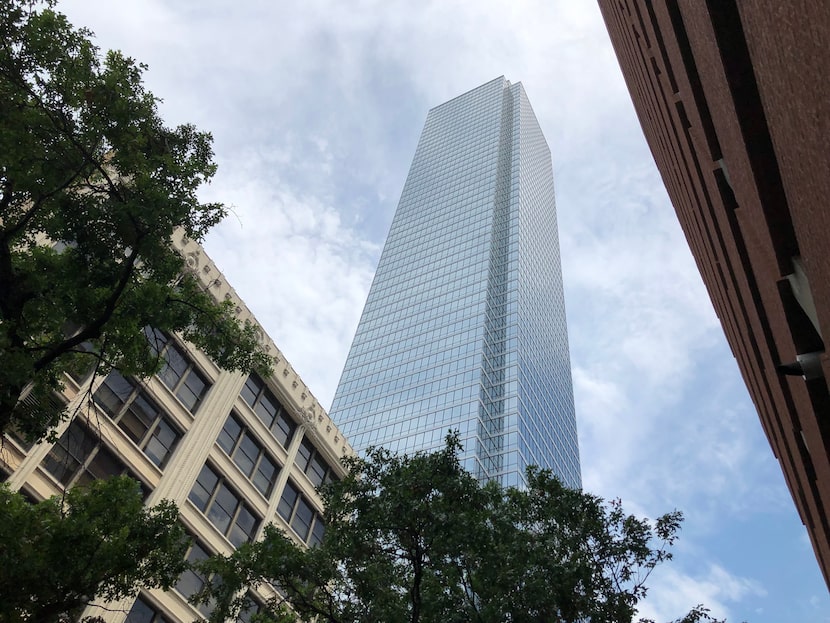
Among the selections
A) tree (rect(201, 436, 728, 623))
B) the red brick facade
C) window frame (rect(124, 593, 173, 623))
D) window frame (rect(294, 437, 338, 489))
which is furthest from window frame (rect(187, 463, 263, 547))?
the red brick facade

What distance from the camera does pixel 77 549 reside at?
410 inches

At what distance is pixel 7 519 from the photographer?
9.71 metres

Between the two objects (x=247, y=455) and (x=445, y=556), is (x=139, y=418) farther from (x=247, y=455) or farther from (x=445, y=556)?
(x=445, y=556)

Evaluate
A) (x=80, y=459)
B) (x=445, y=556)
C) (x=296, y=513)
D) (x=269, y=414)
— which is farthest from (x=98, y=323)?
(x=296, y=513)

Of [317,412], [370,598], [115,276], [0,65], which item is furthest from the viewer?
[317,412]

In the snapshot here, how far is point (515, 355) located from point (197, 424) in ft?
271

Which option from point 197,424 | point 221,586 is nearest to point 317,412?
point 197,424

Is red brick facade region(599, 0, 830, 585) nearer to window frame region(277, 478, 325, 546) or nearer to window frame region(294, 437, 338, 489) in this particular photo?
window frame region(277, 478, 325, 546)

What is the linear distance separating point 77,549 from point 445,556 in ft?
24.5

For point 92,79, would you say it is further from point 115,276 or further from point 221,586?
point 221,586

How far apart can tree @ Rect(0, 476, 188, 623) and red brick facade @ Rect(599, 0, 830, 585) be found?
34.6ft

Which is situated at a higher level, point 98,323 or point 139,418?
point 139,418

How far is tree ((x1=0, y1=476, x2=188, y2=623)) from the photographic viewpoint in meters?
9.70

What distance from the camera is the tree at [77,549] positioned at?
970 centimetres
